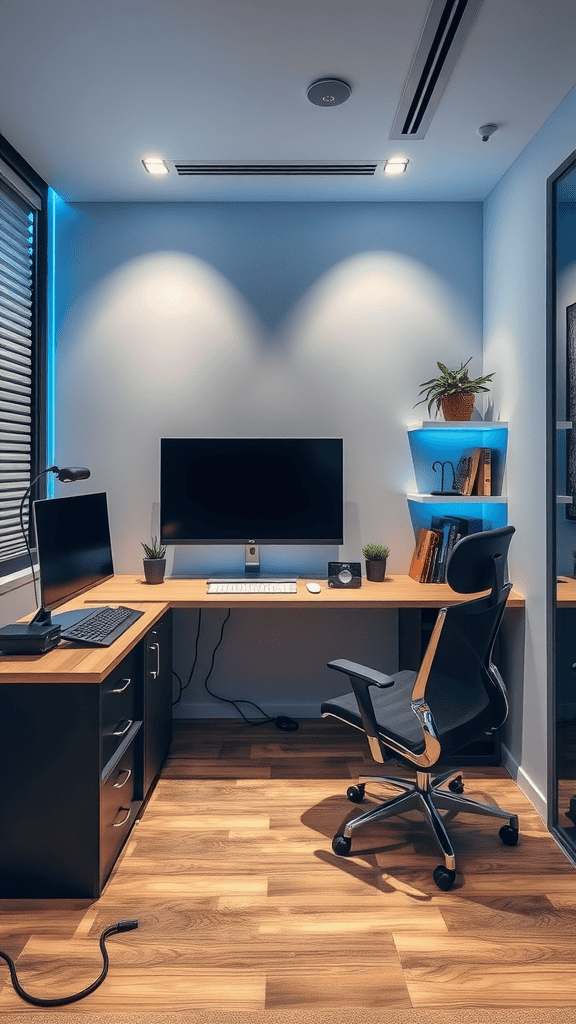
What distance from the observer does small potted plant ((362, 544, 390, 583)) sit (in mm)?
3144

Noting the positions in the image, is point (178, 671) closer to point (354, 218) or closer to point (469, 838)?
point (469, 838)

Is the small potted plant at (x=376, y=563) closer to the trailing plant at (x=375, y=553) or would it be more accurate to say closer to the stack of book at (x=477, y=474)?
the trailing plant at (x=375, y=553)

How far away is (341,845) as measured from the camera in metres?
2.21

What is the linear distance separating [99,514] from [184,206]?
5.67 ft

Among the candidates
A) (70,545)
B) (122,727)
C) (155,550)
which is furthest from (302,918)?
(155,550)

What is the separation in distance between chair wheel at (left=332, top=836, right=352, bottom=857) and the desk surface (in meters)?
0.89

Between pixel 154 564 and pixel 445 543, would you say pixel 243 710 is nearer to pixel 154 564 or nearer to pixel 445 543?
pixel 154 564

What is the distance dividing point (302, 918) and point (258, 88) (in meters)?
2.73

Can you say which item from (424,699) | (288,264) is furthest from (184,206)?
(424,699)

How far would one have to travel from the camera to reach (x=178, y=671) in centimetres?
342

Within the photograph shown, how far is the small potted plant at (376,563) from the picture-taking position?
3144mm

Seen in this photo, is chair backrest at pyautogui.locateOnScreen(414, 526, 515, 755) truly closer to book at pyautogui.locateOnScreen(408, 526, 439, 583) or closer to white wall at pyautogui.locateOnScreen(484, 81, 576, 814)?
white wall at pyautogui.locateOnScreen(484, 81, 576, 814)

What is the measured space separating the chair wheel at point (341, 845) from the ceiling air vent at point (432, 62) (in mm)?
2610

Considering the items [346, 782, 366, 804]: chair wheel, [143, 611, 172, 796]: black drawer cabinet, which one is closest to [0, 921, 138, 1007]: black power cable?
[143, 611, 172, 796]: black drawer cabinet
